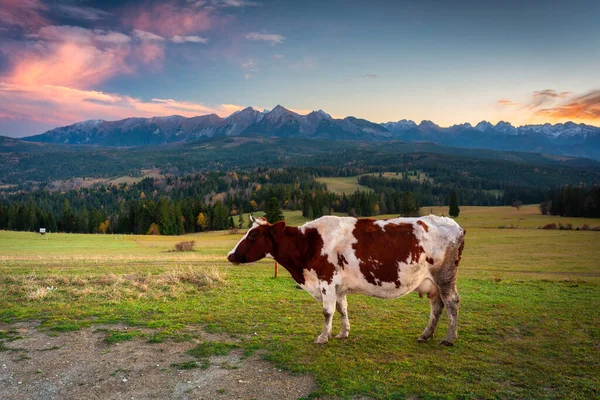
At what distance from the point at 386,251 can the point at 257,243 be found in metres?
3.82

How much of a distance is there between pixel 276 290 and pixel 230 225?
321ft

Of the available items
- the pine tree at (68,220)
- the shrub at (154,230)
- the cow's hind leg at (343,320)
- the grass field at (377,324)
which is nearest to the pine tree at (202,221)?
the shrub at (154,230)

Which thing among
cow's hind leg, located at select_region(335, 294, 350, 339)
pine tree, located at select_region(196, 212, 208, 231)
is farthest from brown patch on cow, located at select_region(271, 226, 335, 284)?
pine tree, located at select_region(196, 212, 208, 231)

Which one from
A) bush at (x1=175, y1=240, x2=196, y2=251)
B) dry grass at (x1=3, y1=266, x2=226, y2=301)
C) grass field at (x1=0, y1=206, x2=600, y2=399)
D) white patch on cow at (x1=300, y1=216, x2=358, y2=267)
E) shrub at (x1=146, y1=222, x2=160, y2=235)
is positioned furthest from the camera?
shrub at (x1=146, y1=222, x2=160, y2=235)

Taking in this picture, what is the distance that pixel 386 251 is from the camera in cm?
980

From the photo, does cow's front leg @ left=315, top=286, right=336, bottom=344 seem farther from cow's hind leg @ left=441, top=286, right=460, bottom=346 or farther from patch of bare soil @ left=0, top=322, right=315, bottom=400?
cow's hind leg @ left=441, top=286, right=460, bottom=346

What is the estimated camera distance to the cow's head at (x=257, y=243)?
35.3ft

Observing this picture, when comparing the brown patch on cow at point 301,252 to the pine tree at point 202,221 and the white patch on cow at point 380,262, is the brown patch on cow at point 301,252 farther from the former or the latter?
the pine tree at point 202,221

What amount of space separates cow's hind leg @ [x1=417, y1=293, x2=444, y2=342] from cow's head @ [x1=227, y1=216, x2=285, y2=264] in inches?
194

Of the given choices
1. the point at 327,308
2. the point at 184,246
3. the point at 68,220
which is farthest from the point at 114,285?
the point at 68,220

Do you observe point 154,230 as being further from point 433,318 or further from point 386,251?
point 433,318

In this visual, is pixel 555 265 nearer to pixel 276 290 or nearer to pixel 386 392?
pixel 276 290


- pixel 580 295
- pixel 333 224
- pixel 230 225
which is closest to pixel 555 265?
pixel 580 295

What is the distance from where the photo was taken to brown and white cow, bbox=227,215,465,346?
9.77 meters
